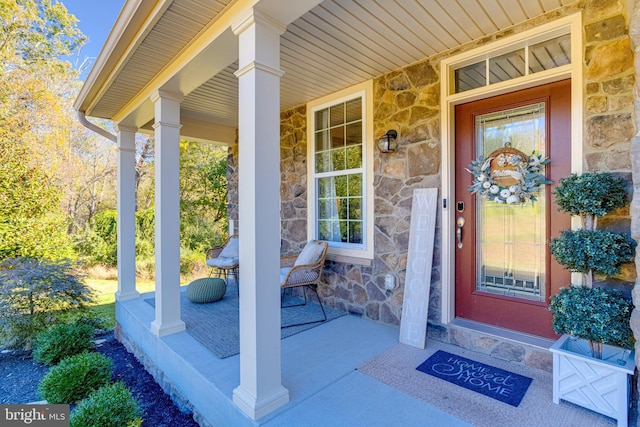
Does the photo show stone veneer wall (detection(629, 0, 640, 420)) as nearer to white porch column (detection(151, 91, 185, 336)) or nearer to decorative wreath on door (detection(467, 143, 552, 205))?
decorative wreath on door (detection(467, 143, 552, 205))

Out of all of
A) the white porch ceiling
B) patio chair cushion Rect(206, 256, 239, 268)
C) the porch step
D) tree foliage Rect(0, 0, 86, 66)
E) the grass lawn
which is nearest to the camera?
the white porch ceiling

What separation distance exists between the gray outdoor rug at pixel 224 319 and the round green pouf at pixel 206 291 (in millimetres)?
69

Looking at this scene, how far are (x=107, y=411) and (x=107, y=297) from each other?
15.4 feet

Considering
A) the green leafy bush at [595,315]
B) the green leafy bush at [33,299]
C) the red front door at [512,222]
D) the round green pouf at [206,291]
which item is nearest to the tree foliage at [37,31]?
the green leafy bush at [33,299]

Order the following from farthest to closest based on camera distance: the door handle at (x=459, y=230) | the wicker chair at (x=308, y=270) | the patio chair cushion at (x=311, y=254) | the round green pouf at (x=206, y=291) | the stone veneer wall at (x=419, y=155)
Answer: the round green pouf at (x=206, y=291) → the patio chair cushion at (x=311, y=254) → the wicker chair at (x=308, y=270) → the door handle at (x=459, y=230) → the stone veneer wall at (x=419, y=155)

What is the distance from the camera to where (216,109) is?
177 inches

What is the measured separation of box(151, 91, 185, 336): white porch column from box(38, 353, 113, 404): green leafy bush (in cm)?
52

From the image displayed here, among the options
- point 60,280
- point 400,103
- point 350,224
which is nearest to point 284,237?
point 350,224

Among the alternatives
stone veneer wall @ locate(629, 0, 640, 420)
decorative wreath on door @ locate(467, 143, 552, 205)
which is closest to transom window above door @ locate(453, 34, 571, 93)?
decorative wreath on door @ locate(467, 143, 552, 205)

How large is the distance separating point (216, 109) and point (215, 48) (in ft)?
8.02

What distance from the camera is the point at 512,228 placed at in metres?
2.61

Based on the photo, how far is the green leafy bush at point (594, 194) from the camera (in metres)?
1.89

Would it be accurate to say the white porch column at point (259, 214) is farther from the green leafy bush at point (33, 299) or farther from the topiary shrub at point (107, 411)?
the green leafy bush at point (33, 299)

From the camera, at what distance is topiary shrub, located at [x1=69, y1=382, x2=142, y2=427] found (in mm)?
1834
